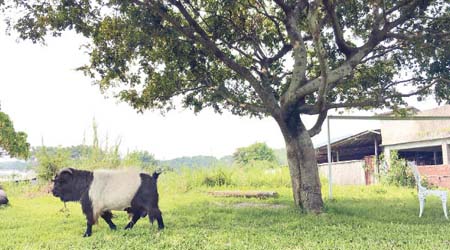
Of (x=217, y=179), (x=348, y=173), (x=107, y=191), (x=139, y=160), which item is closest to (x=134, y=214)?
(x=107, y=191)

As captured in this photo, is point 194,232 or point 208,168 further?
point 208,168

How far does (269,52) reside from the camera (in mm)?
11953

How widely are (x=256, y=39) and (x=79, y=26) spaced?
4.93 m

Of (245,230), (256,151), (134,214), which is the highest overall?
(256,151)

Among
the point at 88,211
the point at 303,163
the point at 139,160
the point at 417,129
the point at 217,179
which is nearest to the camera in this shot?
the point at 88,211

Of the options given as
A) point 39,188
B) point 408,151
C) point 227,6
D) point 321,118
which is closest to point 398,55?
point 321,118

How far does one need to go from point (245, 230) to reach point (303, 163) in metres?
2.95

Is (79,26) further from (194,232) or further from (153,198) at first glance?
(194,232)

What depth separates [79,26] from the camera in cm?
904

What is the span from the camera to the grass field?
234 inches

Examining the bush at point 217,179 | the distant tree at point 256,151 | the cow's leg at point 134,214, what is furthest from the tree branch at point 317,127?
the distant tree at point 256,151

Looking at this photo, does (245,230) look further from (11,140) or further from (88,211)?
(11,140)

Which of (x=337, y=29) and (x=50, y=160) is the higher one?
(x=337, y=29)

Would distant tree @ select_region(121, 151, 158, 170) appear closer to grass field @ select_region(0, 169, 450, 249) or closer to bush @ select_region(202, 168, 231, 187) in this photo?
bush @ select_region(202, 168, 231, 187)
